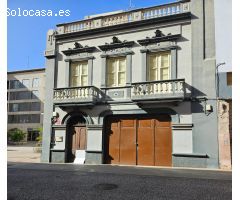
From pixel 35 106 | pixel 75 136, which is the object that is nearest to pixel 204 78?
pixel 75 136

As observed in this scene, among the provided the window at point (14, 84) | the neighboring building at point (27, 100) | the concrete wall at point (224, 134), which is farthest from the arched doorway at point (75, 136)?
the window at point (14, 84)

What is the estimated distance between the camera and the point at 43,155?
55.6 ft

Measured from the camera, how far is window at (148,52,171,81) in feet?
48.1

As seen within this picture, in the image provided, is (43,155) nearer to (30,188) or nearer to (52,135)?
(52,135)

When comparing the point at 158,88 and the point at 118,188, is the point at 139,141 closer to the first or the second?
the point at 158,88

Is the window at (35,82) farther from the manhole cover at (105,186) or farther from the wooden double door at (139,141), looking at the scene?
the manhole cover at (105,186)

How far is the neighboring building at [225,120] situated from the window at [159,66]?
2.82 meters

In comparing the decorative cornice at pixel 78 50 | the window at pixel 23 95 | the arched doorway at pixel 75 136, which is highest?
the window at pixel 23 95

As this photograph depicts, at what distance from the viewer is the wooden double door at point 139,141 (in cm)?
1430

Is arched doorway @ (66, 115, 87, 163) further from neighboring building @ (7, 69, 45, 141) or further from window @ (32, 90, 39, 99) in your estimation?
window @ (32, 90, 39, 99)

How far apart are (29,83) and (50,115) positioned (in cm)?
4929

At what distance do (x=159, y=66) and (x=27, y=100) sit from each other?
54191 mm

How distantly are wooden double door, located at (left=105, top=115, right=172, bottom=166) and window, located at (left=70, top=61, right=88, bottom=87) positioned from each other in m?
3.06

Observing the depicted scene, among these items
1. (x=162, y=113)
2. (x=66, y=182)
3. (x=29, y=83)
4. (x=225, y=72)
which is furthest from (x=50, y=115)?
(x=29, y=83)
